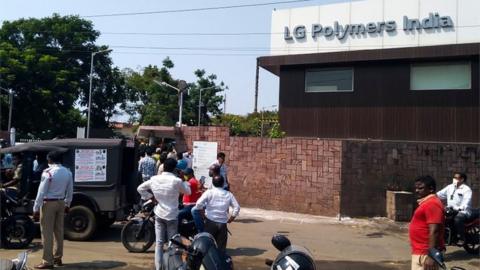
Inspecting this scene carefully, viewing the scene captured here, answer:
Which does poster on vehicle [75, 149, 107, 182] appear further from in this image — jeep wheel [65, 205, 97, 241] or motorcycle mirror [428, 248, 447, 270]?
motorcycle mirror [428, 248, 447, 270]

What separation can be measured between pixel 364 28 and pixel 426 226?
42.6ft

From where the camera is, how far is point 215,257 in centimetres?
438

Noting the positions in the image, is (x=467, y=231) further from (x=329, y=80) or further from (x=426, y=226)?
(x=329, y=80)

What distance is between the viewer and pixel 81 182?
10.5 meters

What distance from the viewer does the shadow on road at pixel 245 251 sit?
9.95 meters

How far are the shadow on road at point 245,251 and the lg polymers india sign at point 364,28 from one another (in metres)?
9.91

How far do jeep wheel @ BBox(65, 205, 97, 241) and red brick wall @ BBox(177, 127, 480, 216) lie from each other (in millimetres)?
6047

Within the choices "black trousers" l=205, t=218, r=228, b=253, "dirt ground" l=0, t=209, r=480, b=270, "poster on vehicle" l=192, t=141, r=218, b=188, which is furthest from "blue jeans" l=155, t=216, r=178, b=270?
"poster on vehicle" l=192, t=141, r=218, b=188

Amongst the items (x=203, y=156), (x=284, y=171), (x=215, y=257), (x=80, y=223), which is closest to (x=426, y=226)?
(x=215, y=257)

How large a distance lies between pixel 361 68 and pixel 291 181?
16.4 feet

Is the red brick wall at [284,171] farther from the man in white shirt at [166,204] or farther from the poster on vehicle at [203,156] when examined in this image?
the man in white shirt at [166,204]

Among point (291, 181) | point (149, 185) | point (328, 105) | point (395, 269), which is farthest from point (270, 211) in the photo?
point (149, 185)

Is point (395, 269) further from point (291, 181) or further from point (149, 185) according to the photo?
Result: point (291, 181)

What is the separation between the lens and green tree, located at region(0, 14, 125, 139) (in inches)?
1602
